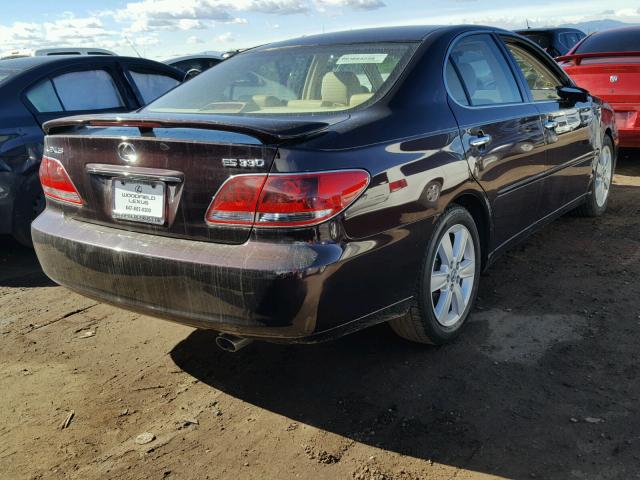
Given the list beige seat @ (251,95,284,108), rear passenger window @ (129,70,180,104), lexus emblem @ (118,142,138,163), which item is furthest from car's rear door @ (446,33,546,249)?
rear passenger window @ (129,70,180,104)

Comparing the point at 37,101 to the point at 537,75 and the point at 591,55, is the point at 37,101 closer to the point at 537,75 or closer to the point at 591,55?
the point at 537,75

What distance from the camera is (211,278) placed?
90.1 inches

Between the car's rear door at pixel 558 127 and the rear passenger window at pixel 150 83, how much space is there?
10.3 feet

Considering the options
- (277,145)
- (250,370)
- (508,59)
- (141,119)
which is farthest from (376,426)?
(508,59)

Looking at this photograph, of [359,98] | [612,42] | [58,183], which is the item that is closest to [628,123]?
[612,42]

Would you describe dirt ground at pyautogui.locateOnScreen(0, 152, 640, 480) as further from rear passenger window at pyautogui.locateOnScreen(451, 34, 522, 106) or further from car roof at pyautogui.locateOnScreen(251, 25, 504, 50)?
car roof at pyautogui.locateOnScreen(251, 25, 504, 50)

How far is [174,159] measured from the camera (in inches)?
93.4

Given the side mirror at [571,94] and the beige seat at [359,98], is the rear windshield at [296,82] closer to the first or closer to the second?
the beige seat at [359,98]

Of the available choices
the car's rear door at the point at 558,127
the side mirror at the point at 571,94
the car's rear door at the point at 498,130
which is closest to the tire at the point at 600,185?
the car's rear door at the point at 558,127

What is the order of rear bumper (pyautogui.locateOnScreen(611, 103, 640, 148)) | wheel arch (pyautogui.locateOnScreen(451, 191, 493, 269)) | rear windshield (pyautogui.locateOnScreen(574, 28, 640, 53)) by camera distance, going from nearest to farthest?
wheel arch (pyautogui.locateOnScreen(451, 191, 493, 269)) < rear bumper (pyautogui.locateOnScreen(611, 103, 640, 148)) < rear windshield (pyautogui.locateOnScreen(574, 28, 640, 53))

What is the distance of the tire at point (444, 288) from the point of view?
2814 mm

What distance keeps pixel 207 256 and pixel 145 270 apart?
0.30 meters

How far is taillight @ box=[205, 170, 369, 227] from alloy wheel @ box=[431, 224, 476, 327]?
31.9 inches

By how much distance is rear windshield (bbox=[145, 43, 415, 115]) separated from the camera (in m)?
2.91
